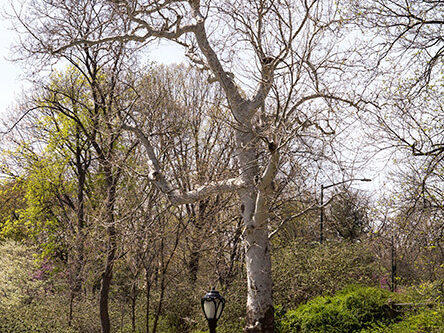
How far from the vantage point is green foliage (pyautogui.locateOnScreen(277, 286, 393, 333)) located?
8.17 m

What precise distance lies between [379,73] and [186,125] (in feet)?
24.5

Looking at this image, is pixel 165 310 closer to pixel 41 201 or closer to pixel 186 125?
pixel 186 125

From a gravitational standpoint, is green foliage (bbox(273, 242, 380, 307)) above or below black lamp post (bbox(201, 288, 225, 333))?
above

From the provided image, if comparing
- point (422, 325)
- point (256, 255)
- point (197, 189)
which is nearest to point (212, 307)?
point (256, 255)

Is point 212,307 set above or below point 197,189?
below

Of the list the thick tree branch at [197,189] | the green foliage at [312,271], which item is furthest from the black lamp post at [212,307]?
the green foliage at [312,271]

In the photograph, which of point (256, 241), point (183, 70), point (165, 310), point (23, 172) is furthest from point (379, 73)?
point (23, 172)

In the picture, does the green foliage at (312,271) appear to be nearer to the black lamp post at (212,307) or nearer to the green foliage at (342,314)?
the green foliage at (342,314)

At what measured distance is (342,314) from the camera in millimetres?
8312

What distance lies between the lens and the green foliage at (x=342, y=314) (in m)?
8.17

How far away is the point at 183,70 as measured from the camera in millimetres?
Result: 15586

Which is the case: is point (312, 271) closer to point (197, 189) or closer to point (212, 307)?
point (197, 189)

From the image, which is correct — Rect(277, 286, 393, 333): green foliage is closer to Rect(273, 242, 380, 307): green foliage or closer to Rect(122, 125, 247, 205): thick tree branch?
Rect(273, 242, 380, 307): green foliage

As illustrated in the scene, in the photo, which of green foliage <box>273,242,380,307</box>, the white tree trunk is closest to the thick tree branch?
the white tree trunk
